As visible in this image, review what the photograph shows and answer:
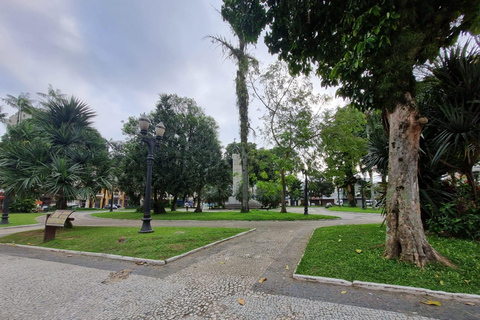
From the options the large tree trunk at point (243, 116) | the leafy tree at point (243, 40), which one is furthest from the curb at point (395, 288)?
the large tree trunk at point (243, 116)

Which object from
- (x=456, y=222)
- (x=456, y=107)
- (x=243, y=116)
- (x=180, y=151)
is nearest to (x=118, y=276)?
(x=456, y=222)

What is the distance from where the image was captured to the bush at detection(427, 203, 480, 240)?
18.1 ft

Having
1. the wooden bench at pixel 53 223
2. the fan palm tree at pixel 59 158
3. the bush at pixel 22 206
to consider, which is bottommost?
the bush at pixel 22 206

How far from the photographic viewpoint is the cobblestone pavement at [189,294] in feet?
8.58

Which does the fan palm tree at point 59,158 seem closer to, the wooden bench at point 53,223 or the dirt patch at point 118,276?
the wooden bench at point 53,223

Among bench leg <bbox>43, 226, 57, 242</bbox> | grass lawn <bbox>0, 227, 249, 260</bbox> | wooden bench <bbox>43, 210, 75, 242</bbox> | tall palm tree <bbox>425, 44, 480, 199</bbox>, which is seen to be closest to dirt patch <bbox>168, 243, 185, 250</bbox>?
grass lawn <bbox>0, 227, 249, 260</bbox>

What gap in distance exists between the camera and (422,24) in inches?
177

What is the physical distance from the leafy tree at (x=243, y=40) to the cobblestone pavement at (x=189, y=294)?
6.11m

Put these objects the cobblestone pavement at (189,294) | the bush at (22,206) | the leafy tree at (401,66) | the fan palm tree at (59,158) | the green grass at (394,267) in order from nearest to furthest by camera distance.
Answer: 1. the cobblestone pavement at (189,294)
2. the green grass at (394,267)
3. the leafy tree at (401,66)
4. the fan palm tree at (59,158)
5. the bush at (22,206)

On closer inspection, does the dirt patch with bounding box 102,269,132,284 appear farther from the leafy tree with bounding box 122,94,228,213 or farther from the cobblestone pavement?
the leafy tree with bounding box 122,94,228,213

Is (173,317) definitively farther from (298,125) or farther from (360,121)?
(360,121)

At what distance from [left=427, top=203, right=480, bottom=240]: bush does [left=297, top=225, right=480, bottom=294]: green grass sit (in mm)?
492

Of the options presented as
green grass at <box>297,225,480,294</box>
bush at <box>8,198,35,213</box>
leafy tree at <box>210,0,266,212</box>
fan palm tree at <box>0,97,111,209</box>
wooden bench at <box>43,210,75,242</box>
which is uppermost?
leafy tree at <box>210,0,266,212</box>

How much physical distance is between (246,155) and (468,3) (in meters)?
13.1
